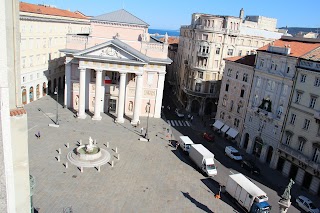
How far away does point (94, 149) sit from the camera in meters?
40.6

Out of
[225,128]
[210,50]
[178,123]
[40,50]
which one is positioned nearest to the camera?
[225,128]

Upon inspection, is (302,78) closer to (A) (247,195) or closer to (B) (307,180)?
(B) (307,180)

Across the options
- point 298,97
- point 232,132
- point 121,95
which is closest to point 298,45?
point 298,97

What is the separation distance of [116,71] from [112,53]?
4169mm

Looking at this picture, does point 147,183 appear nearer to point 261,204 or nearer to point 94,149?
point 94,149

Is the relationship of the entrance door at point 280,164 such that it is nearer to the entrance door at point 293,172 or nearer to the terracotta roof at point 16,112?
the entrance door at point 293,172

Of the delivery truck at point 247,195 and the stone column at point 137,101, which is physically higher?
the stone column at point 137,101

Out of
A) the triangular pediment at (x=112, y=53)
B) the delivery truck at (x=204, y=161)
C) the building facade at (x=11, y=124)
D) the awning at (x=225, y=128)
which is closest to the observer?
the building facade at (x=11, y=124)

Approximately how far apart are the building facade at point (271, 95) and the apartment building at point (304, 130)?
3.73 ft

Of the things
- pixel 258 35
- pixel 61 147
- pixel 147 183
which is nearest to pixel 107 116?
pixel 61 147

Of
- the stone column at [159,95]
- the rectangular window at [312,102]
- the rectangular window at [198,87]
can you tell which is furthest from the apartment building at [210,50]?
the rectangular window at [312,102]

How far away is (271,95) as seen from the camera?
46.4 metres

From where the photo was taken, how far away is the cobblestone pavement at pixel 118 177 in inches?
1219

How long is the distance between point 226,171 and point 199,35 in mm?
36249
